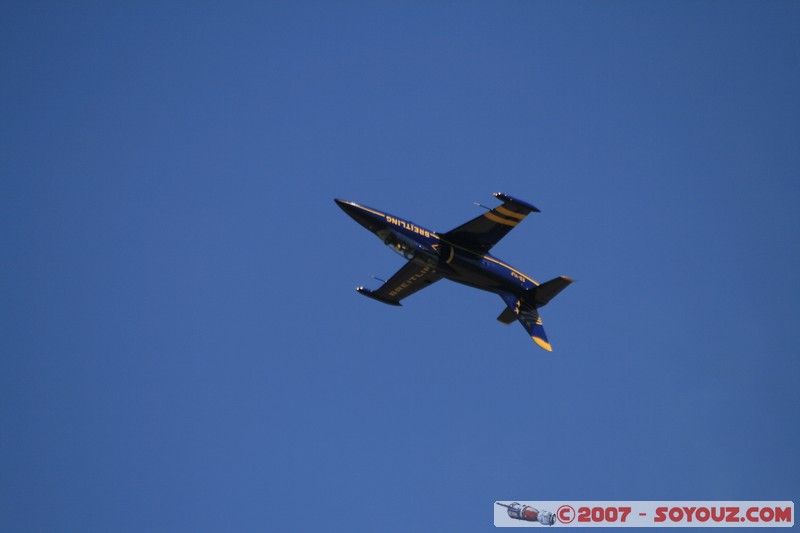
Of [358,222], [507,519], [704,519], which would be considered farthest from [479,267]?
[704,519]

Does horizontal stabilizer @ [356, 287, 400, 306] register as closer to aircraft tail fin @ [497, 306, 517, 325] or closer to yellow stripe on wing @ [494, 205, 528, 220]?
aircraft tail fin @ [497, 306, 517, 325]

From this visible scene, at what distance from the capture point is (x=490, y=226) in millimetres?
77500

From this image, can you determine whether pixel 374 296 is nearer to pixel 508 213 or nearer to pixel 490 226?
pixel 490 226

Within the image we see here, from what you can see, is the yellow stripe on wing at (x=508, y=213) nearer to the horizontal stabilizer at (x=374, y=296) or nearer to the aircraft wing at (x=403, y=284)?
the aircraft wing at (x=403, y=284)

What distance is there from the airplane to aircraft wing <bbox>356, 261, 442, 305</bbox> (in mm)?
415

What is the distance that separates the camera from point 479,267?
7856 cm

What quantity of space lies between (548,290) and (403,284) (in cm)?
1010

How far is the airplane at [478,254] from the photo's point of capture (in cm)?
7675

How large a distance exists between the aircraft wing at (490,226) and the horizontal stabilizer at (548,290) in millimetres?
5020

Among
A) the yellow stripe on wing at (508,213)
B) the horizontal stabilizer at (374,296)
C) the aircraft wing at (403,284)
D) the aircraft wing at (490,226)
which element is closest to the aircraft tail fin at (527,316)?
the aircraft wing at (490,226)

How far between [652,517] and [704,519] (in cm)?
347

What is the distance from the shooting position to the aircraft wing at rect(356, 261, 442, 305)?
8300 centimetres

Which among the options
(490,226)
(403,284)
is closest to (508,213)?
(490,226)

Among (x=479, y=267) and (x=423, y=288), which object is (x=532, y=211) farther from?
(x=423, y=288)
